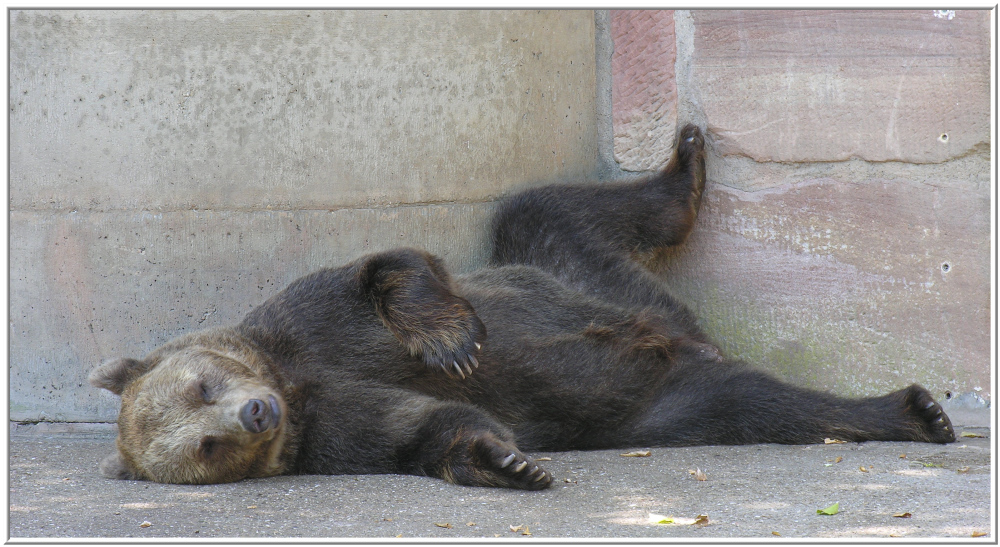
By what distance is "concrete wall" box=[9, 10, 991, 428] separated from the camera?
4.51m

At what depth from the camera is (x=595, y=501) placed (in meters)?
3.27

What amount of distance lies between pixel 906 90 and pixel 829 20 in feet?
1.75

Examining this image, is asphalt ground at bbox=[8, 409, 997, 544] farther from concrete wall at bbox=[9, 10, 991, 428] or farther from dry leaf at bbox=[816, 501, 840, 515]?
concrete wall at bbox=[9, 10, 991, 428]

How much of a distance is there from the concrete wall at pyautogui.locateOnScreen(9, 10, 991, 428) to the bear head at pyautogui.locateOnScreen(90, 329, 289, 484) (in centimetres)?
90

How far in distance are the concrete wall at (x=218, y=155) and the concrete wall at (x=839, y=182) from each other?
38.2 inches

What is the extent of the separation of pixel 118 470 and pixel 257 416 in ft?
2.51

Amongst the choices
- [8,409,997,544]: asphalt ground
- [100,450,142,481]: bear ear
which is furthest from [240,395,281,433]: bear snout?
[100,450,142,481]: bear ear

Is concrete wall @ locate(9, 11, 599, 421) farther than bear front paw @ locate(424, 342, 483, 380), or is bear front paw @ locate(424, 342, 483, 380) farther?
concrete wall @ locate(9, 11, 599, 421)

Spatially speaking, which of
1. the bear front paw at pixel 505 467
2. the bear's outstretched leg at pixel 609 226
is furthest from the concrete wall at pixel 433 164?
the bear front paw at pixel 505 467

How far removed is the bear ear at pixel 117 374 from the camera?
13.1 ft

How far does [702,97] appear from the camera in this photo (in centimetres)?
488

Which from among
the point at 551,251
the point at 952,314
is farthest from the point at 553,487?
the point at 952,314

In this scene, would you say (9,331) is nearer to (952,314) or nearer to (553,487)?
(553,487)

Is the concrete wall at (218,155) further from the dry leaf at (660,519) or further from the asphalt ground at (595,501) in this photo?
the dry leaf at (660,519)
